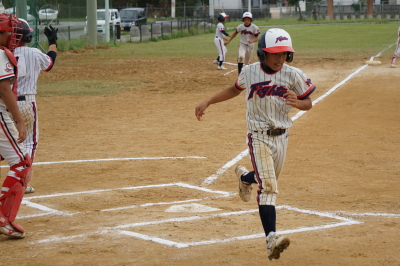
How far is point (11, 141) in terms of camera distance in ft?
19.3

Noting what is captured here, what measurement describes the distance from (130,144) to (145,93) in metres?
7.11

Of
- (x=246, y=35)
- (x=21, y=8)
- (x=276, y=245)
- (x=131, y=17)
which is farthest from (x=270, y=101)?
(x=131, y=17)

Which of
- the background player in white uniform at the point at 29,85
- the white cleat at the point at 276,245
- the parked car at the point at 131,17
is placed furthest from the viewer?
the parked car at the point at 131,17

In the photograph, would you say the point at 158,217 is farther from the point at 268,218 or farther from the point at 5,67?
the point at 5,67

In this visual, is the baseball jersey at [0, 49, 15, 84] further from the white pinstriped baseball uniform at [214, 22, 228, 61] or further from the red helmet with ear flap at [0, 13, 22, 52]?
the white pinstriped baseball uniform at [214, 22, 228, 61]

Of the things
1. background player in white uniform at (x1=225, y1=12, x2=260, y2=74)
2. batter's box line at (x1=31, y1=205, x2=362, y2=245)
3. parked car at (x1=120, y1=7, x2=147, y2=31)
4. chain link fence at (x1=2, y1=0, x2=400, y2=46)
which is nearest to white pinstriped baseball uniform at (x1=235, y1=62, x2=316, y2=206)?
batter's box line at (x1=31, y1=205, x2=362, y2=245)

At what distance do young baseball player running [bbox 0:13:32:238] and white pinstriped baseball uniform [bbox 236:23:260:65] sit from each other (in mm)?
15350

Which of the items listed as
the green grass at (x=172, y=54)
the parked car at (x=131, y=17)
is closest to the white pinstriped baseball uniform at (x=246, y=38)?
the green grass at (x=172, y=54)

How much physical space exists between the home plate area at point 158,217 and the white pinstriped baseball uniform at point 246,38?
13.6 metres

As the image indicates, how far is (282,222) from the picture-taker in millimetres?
6254

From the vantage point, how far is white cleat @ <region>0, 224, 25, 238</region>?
18.9ft

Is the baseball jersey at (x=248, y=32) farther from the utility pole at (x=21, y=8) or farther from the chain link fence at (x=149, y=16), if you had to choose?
the chain link fence at (x=149, y=16)

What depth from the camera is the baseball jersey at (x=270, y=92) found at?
5297 mm

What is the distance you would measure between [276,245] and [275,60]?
5.61ft
